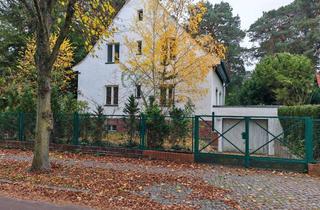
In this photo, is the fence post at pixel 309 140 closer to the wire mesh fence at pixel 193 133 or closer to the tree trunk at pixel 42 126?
the wire mesh fence at pixel 193 133

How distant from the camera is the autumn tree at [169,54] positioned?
18.6 m

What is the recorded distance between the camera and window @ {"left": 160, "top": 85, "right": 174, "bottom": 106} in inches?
766

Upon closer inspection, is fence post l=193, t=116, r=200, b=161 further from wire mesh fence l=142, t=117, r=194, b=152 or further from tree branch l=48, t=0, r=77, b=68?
tree branch l=48, t=0, r=77, b=68

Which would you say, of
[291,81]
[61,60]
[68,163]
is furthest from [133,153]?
[291,81]

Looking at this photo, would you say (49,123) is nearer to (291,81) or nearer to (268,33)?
(291,81)

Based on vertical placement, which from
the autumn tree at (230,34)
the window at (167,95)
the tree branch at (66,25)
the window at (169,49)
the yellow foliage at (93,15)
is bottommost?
the window at (167,95)

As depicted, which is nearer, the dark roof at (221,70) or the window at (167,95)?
the window at (167,95)

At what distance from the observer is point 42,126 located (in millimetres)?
10422

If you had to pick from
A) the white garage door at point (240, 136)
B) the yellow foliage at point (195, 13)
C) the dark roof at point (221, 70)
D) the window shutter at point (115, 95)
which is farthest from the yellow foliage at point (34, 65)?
the white garage door at point (240, 136)

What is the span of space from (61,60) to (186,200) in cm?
1921

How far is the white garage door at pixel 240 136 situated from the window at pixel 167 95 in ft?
21.8

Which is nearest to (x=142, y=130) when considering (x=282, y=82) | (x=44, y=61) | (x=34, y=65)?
(x=44, y=61)

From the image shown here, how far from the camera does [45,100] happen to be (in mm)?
10367

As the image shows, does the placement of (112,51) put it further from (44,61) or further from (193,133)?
(44,61)
